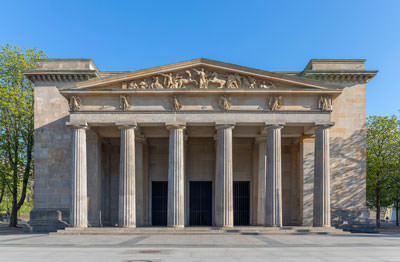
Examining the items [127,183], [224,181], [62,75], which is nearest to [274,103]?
[224,181]

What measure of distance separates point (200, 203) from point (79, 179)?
561 inches

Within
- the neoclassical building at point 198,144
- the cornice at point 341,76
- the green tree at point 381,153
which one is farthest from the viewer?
the green tree at point 381,153

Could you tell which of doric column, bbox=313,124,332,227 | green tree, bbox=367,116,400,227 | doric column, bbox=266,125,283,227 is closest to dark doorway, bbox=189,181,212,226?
doric column, bbox=266,125,283,227

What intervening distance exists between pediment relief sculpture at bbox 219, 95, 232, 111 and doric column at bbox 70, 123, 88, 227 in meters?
12.0

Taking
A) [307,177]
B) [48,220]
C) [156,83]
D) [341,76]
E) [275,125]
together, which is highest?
[341,76]

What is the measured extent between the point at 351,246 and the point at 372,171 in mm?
26905

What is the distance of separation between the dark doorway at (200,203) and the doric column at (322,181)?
41.1 feet

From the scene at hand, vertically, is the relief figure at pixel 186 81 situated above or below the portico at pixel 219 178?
above

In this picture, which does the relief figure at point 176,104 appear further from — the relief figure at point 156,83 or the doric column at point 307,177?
the doric column at point 307,177

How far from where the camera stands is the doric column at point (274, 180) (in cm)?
3241

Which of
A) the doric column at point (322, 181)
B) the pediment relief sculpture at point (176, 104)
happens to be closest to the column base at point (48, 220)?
the pediment relief sculpture at point (176, 104)

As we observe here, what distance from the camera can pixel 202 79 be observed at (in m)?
33.4

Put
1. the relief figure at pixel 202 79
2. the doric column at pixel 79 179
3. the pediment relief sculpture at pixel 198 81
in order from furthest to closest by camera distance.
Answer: the pediment relief sculpture at pixel 198 81 → the relief figure at pixel 202 79 → the doric column at pixel 79 179

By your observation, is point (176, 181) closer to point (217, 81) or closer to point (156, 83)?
point (156, 83)
